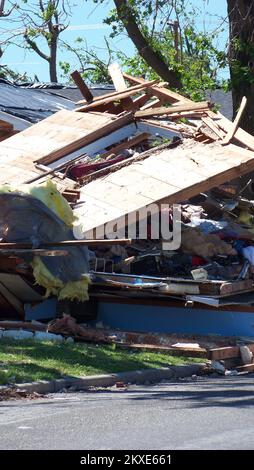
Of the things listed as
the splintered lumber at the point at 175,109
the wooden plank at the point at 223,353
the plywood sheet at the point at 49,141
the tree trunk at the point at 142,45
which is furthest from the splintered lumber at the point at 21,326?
the tree trunk at the point at 142,45

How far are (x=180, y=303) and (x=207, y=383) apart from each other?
3.19 meters

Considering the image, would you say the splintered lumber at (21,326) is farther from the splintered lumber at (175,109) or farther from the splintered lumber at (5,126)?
the splintered lumber at (5,126)

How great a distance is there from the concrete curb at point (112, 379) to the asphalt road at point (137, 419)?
0.72 ft

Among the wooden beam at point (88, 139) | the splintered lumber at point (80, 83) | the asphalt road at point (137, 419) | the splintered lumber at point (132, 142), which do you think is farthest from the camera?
the splintered lumber at point (80, 83)

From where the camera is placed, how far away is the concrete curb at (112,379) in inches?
430

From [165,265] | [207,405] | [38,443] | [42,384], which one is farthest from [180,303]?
[38,443]

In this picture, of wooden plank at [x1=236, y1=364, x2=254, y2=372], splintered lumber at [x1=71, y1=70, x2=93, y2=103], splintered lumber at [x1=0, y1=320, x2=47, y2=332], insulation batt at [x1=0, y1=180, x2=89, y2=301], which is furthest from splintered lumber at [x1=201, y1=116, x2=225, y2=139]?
wooden plank at [x1=236, y1=364, x2=254, y2=372]

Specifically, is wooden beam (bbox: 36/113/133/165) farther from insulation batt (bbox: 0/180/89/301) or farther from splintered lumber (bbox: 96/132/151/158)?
insulation batt (bbox: 0/180/89/301)

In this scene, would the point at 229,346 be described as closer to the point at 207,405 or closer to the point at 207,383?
the point at 207,383

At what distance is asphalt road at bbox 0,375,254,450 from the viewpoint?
7.52 m

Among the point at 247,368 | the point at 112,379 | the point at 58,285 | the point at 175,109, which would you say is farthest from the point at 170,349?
the point at 175,109

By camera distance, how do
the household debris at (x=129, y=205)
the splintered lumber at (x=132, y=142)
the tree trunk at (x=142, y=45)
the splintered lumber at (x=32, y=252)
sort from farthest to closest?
the tree trunk at (x=142, y=45) < the splintered lumber at (x=132, y=142) < the household debris at (x=129, y=205) < the splintered lumber at (x=32, y=252)

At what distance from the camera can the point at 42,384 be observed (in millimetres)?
10938

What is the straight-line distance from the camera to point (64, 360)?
12219mm
